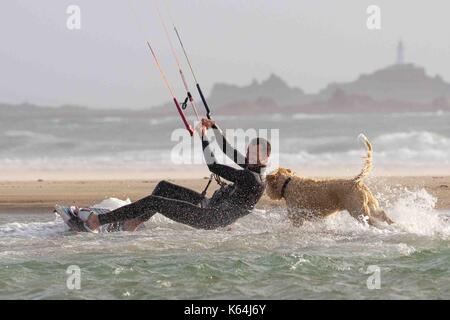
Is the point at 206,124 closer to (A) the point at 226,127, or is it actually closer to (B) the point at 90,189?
(B) the point at 90,189

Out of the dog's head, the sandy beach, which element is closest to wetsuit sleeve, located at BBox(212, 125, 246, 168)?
the dog's head

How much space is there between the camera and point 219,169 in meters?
9.23

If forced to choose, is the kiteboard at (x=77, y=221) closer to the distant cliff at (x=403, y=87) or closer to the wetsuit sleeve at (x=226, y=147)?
the wetsuit sleeve at (x=226, y=147)

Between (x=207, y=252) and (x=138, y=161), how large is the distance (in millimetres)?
14985

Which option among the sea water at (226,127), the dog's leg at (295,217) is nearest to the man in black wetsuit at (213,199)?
the dog's leg at (295,217)

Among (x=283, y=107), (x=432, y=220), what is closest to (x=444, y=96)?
(x=283, y=107)

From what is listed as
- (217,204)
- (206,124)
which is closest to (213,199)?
(217,204)

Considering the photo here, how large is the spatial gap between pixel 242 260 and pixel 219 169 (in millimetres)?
1253

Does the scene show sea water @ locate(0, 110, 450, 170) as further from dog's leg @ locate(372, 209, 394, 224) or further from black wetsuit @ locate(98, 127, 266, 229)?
black wetsuit @ locate(98, 127, 266, 229)

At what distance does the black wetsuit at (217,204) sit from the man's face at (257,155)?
0.24ft

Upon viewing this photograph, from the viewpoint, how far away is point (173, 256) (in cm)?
854

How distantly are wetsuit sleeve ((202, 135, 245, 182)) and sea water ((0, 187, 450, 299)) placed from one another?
0.62 metres

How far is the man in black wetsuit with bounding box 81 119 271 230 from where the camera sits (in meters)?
9.25

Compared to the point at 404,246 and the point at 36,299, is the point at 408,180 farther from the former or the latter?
the point at 36,299
